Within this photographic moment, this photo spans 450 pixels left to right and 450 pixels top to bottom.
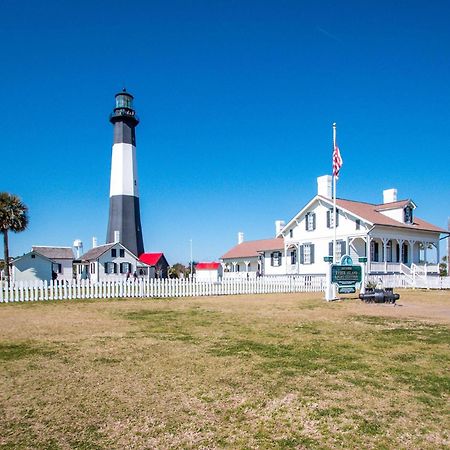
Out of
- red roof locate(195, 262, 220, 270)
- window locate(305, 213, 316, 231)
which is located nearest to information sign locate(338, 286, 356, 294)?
window locate(305, 213, 316, 231)

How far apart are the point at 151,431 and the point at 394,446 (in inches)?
94.3

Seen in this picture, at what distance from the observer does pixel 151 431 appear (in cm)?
420

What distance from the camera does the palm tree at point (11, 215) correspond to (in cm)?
3522

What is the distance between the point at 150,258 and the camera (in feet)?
169

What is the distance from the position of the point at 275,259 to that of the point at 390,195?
1323 centimetres

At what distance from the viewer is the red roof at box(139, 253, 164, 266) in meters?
50.0

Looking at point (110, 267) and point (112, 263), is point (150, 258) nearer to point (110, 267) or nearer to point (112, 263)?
point (112, 263)

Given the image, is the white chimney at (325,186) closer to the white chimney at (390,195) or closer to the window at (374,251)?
the window at (374,251)

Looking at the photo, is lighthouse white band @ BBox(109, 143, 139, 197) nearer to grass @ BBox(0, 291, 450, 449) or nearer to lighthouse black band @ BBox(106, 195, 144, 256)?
lighthouse black band @ BBox(106, 195, 144, 256)

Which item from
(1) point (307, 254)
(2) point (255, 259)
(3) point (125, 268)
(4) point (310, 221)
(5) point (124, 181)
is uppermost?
(5) point (124, 181)

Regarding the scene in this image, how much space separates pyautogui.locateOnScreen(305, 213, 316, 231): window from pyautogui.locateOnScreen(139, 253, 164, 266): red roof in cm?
2066

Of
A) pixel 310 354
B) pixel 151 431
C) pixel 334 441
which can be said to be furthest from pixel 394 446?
pixel 310 354

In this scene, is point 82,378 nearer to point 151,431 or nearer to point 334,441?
point 151,431

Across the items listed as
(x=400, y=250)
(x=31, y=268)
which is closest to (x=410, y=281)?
(x=400, y=250)
